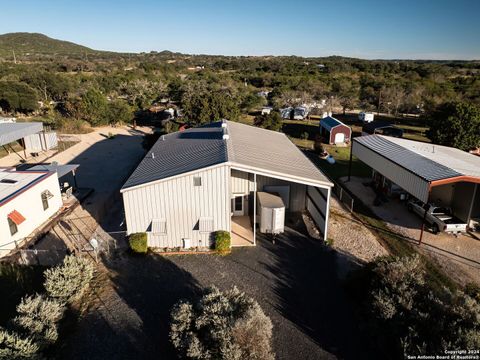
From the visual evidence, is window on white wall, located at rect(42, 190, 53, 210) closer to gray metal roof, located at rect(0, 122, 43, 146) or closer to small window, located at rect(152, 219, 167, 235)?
small window, located at rect(152, 219, 167, 235)

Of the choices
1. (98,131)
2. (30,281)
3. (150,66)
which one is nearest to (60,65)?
(150,66)

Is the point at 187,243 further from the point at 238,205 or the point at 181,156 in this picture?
the point at 181,156

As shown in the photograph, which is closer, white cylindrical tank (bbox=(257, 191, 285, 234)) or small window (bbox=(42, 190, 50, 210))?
white cylindrical tank (bbox=(257, 191, 285, 234))

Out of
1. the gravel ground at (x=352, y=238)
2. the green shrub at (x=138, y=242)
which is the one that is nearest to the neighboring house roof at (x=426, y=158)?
the gravel ground at (x=352, y=238)

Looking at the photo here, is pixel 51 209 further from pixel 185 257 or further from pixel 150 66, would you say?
pixel 150 66

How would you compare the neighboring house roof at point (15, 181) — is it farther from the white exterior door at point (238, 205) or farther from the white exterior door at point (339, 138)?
the white exterior door at point (339, 138)

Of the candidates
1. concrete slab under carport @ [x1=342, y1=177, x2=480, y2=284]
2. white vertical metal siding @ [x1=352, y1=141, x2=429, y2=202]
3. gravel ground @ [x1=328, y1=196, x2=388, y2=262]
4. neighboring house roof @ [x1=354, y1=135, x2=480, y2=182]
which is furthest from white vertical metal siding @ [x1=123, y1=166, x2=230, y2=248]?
neighboring house roof @ [x1=354, y1=135, x2=480, y2=182]
